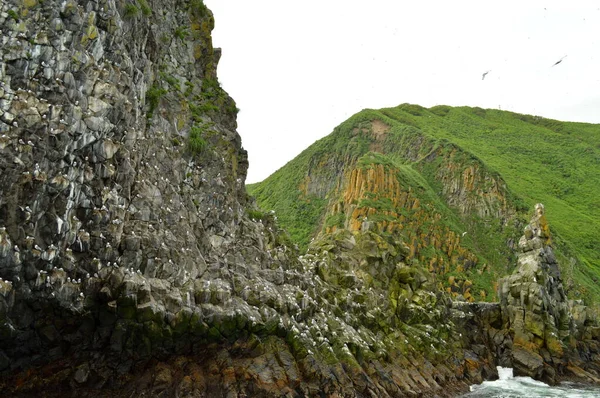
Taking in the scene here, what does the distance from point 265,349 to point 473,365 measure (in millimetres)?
24738

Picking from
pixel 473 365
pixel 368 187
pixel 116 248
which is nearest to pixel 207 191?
pixel 116 248

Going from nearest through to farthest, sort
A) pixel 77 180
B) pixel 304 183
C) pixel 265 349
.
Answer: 1. pixel 77 180
2. pixel 265 349
3. pixel 304 183

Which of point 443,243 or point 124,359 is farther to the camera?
point 443,243

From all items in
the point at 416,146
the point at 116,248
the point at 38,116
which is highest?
the point at 416,146

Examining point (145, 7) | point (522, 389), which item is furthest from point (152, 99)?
point (522, 389)

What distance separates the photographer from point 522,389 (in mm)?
44000

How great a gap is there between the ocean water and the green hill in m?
17.1

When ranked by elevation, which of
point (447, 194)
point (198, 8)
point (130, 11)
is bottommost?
point (447, 194)

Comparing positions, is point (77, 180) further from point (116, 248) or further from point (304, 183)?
point (304, 183)

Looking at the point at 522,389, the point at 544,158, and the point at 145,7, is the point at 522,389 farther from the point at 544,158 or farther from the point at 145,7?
the point at 544,158

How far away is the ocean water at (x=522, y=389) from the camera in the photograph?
4122cm

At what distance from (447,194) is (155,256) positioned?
86913mm

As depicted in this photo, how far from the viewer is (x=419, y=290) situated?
51406mm

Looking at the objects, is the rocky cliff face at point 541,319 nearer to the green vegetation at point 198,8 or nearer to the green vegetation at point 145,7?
the green vegetation at point 198,8
